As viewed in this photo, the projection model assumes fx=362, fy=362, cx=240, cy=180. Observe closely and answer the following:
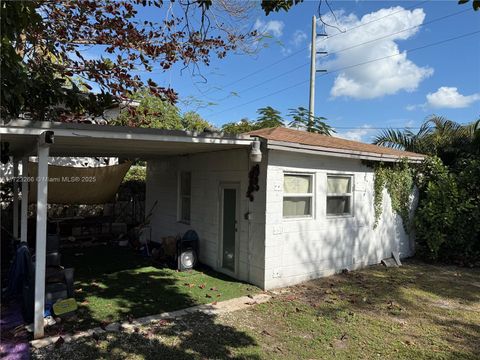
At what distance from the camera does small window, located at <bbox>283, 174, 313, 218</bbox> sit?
7.29 metres

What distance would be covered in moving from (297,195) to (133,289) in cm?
367

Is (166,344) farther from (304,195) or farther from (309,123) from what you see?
(309,123)

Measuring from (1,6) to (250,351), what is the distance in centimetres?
498

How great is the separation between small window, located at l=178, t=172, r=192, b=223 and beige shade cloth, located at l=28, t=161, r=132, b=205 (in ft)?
6.91

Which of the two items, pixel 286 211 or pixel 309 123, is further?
pixel 309 123

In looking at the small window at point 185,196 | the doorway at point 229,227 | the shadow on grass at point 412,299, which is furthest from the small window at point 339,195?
the small window at point 185,196

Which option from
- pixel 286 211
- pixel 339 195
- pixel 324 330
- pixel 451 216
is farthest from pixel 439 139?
pixel 324 330

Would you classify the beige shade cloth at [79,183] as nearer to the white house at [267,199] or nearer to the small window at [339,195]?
the white house at [267,199]

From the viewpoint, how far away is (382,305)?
6.25 metres

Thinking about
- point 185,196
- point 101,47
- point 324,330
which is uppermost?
point 101,47

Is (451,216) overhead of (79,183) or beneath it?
beneath

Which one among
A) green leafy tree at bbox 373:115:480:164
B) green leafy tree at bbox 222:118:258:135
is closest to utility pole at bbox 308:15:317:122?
green leafy tree at bbox 222:118:258:135

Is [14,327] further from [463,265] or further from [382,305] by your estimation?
[463,265]

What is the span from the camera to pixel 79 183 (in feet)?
35.8
